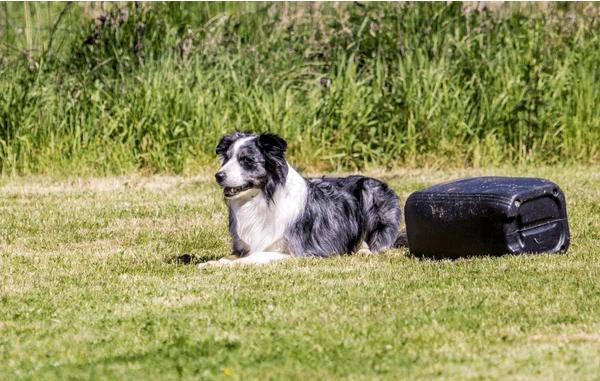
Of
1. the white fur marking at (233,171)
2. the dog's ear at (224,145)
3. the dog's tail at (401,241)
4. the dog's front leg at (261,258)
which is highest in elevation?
the dog's ear at (224,145)

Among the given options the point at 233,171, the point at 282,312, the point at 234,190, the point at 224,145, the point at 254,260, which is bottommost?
the point at 254,260

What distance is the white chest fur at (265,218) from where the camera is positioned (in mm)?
9289

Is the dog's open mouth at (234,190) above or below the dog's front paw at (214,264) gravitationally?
above

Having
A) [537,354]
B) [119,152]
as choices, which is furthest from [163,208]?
[537,354]

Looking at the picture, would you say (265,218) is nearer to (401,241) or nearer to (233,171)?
(233,171)

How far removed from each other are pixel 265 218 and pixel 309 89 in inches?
250

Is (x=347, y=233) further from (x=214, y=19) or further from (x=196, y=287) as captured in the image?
(x=214, y=19)

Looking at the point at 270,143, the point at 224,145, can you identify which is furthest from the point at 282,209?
the point at 224,145

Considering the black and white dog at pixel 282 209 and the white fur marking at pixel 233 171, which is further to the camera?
the black and white dog at pixel 282 209

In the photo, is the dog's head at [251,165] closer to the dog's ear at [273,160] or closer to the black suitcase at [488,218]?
the dog's ear at [273,160]

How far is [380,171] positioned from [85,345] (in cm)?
854

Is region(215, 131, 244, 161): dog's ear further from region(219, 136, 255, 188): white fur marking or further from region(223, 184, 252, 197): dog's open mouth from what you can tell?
region(223, 184, 252, 197): dog's open mouth

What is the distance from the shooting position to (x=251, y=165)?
29.8 feet

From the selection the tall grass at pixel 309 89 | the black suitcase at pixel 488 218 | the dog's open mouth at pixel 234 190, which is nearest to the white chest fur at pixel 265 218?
the dog's open mouth at pixel 234 190
